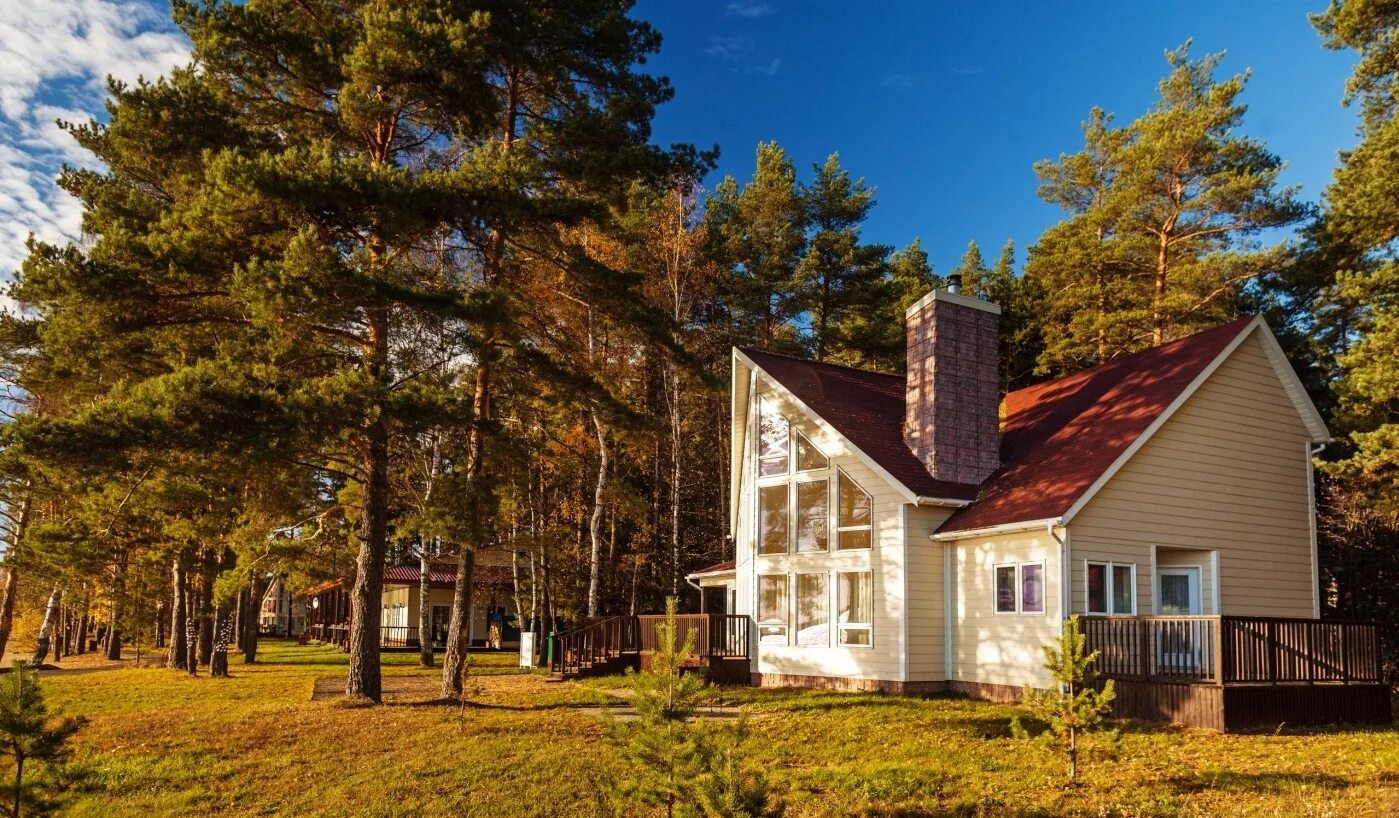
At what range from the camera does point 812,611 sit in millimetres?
18500

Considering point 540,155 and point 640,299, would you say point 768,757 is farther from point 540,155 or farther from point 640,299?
point 540,155

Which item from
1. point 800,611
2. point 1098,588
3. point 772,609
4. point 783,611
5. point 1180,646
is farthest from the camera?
point 772,609

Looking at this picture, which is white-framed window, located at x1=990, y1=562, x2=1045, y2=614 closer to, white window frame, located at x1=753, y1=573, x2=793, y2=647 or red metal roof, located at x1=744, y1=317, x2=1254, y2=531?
red metal roof, located at x1=744, y1=317, x2=1254, y2=531

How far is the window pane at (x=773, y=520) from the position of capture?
765 inches

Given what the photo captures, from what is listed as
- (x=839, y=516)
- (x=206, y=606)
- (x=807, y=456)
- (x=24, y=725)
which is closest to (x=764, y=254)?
(x=807, y=456)

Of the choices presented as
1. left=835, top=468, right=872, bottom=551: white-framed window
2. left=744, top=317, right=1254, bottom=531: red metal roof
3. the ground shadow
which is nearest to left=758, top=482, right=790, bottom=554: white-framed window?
left=835, top=468, right=872, bottom=551: white-framed window

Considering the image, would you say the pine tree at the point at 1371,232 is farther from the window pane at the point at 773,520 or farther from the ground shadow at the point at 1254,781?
the window pane at the point at 773,520

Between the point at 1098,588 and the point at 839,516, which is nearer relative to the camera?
the point at 1098,588

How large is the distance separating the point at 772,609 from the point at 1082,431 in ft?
22.7

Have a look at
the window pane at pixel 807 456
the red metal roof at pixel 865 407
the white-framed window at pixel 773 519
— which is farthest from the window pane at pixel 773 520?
the red metal roof at pixel 865 407

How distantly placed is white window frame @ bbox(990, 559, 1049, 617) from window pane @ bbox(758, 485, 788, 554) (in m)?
4.48

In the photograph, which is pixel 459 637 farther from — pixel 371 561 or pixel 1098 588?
pixel 1098 588

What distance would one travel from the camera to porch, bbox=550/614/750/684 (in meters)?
19.2

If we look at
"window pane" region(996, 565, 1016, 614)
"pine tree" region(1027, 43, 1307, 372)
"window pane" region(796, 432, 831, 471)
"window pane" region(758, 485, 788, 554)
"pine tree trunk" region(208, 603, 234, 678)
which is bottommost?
"pine tree trunk" region(208, 603, 234, 678)
